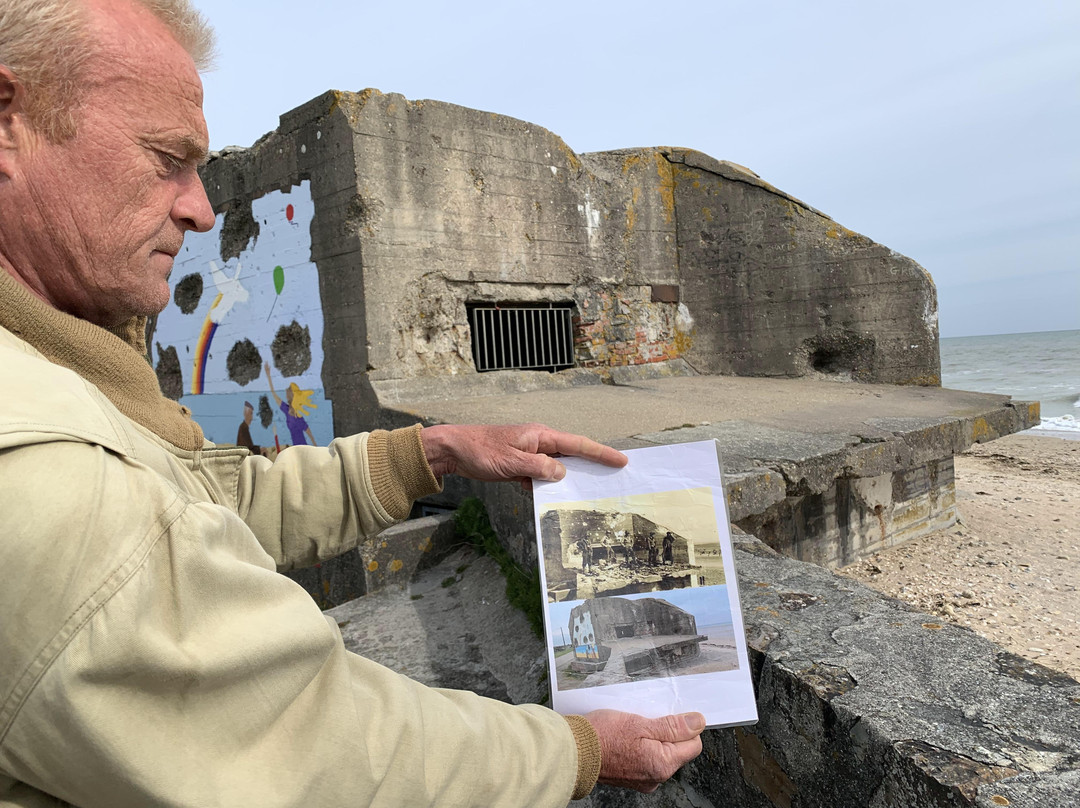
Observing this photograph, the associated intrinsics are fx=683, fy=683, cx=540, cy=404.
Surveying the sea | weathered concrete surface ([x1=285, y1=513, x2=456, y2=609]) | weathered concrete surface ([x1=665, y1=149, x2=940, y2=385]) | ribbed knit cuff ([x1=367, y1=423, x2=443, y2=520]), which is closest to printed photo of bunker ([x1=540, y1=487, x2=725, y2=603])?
ribbed knit cuff ([x1=367, y1=423, x2=443, y2=520])

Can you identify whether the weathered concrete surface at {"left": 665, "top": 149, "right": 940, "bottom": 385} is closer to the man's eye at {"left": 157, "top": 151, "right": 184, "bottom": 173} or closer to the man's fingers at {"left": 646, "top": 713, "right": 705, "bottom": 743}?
the man's fingers at {"left": 646, "top": 713, "right": 705, "bottom": 743}

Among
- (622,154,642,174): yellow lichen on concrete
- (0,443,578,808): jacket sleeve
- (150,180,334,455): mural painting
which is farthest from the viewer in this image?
(622,154,642,174): yellow lichen on concrete

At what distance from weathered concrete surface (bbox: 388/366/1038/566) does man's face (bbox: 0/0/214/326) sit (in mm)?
2063

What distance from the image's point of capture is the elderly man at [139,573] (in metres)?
0.68

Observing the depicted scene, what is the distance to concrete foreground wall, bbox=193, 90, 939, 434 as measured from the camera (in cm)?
509

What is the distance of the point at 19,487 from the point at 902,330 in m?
6.67

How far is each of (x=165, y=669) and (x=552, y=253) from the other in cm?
574

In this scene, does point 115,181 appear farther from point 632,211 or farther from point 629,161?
point 629,161

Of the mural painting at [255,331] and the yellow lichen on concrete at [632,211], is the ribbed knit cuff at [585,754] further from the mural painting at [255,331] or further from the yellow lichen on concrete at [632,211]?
the yellow lichen on concrete at [632,211]

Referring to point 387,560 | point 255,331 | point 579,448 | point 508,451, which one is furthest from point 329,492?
point 255,331

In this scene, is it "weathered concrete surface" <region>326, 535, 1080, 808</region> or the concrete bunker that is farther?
the concrete bunker

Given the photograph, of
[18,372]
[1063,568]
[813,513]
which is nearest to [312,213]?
[813,513]

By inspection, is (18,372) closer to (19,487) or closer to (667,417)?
(19,487)

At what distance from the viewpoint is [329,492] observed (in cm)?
158
